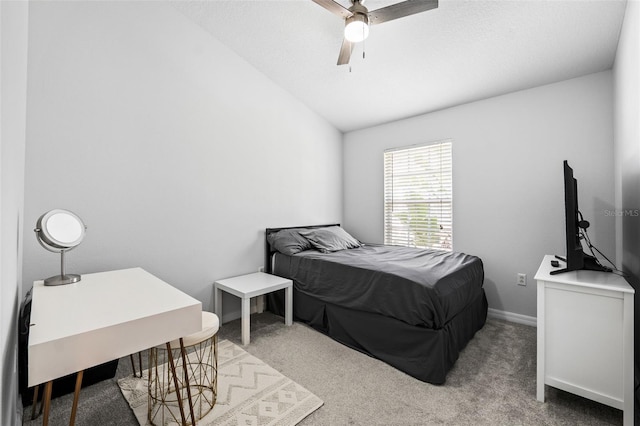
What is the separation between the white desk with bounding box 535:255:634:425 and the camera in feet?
4.85

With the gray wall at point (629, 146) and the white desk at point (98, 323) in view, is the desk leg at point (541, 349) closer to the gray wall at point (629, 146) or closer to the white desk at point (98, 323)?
the gray wall at point (629, 146)

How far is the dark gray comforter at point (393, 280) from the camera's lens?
1971 millimetres

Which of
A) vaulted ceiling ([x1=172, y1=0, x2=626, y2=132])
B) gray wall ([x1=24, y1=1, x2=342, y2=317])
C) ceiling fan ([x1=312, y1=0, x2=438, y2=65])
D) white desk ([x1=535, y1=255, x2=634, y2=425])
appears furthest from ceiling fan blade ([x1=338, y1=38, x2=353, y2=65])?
white desk ([x1=535, y1=255, x2=634, y2=425])

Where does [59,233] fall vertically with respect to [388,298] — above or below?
above

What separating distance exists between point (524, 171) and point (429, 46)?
1.52 meters

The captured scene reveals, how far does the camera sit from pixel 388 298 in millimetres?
2145

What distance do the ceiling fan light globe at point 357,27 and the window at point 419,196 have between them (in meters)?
1.83

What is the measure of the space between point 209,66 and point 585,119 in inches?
136

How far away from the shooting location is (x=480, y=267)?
276 centimetres

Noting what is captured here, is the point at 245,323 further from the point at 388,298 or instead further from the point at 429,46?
the point at 429,46

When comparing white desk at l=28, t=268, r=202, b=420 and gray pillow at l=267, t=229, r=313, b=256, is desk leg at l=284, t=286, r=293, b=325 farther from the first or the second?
Result: white desk at l=28, t=268, r=202, b=420

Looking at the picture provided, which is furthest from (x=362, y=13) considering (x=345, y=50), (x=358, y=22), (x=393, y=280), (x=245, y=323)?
(x=245, y=323)

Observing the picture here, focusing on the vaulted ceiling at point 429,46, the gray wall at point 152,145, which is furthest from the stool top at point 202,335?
the vaulted ceiling at point 429,46

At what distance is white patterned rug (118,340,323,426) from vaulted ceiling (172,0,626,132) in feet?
9.00
